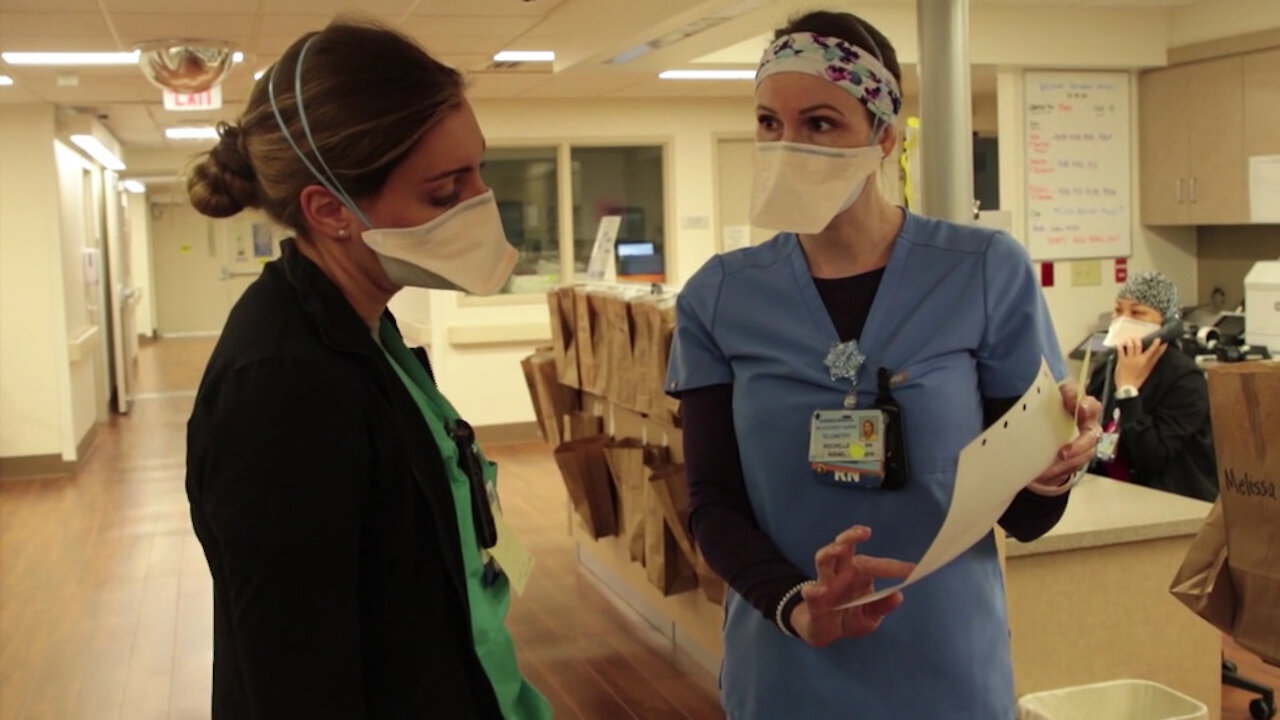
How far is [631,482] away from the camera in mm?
4543

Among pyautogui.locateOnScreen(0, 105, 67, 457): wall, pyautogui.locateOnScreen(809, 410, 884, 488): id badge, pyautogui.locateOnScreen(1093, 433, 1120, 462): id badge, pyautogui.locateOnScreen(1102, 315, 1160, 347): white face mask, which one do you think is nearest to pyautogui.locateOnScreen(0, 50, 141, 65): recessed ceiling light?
pyautogui.locateOnScreen(0, 105, 67, 457): wall

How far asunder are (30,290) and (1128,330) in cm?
773

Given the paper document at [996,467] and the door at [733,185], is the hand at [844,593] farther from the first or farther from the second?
the door at [733,185]

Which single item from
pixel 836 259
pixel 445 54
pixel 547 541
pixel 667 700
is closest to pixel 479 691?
pixel 836 259

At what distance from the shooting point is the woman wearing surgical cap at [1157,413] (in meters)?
4.23

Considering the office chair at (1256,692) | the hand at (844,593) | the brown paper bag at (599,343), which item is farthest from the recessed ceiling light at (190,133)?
the hand at (844,593)

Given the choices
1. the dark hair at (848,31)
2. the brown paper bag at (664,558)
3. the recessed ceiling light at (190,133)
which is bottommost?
the brown paper bag at (664,558)

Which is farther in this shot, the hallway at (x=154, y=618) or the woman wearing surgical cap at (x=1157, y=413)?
the hallway at (x=154, y=618)

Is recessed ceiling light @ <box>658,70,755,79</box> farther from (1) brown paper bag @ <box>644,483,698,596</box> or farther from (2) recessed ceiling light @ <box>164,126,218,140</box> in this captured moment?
(2) recessed ceiling light @ <box>164,126,218,140</box>

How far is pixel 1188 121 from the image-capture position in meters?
7.35

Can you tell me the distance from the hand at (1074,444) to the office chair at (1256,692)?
122 inches

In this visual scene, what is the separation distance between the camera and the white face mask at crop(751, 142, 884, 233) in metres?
1.63

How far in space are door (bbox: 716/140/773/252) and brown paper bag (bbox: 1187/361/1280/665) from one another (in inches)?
342

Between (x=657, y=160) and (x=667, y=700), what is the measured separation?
6591 millimetres
